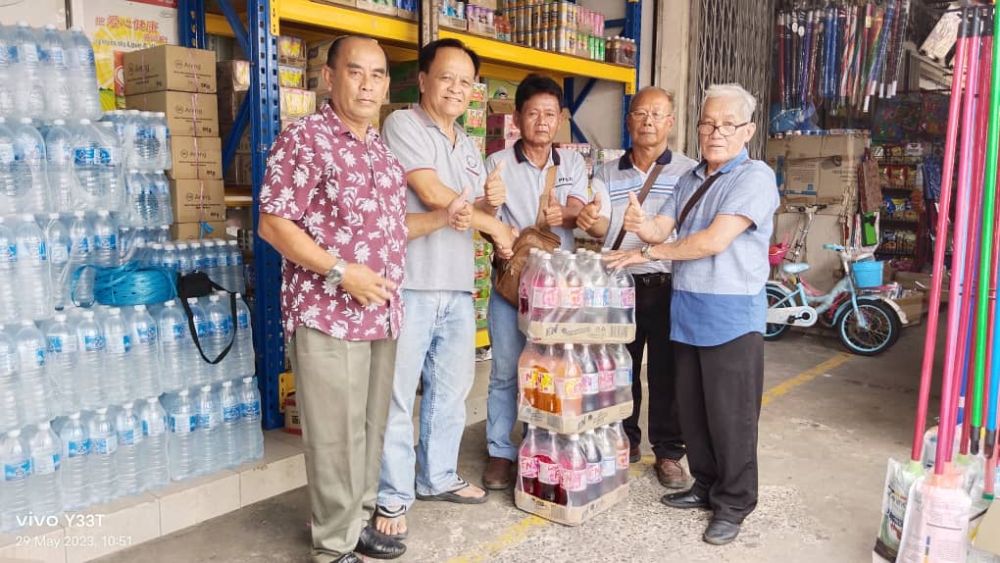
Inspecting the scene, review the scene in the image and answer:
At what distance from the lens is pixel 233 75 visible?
3938mm

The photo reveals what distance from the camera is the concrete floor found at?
111 inches

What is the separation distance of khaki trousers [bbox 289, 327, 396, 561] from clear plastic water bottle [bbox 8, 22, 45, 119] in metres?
1.45

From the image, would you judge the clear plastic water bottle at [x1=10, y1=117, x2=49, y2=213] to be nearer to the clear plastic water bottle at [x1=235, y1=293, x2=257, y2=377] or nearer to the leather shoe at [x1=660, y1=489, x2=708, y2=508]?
the clear plastic water bottle at [x1=235, y1=293, x2=257, y2=377]

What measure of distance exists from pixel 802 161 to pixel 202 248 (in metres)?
5.87

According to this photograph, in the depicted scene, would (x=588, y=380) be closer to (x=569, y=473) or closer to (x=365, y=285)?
(x=569, y=473)

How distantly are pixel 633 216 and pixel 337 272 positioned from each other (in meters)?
1.20

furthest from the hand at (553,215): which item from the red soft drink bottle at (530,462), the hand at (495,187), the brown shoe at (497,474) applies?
the brown shoe at (497,474)

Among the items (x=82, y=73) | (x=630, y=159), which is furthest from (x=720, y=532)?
(x=82, y=73)

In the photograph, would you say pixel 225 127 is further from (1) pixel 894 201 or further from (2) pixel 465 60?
(1) pixel 894 201

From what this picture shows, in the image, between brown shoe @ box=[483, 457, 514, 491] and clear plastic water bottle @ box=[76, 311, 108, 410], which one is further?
brown shoe @ box=[483, 457, 514, 491]

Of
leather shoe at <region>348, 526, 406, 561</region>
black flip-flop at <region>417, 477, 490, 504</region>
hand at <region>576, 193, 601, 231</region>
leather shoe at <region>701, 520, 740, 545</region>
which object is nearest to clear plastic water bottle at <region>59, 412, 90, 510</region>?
Answer: leather shoe at <region>348, 526, 406, 561</region>

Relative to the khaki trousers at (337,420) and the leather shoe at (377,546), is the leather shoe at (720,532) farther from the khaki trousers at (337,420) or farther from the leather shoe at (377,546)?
the khaki trousers at (337,420)

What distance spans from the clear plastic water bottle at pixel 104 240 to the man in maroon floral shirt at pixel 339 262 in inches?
42.9

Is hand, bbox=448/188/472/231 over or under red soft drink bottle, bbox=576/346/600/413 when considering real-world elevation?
over
